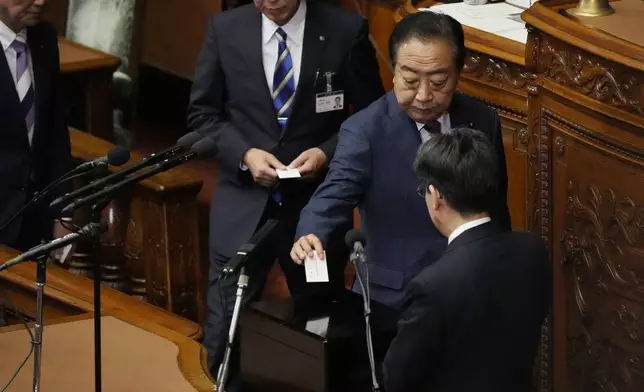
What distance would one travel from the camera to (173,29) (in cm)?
766

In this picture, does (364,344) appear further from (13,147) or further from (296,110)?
(13,147)

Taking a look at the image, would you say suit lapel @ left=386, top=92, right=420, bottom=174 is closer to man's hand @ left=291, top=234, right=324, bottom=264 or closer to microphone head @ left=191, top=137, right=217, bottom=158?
man's hand @ left=291, top=234, right=324, bottom=264

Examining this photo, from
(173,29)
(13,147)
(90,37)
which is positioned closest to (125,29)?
(90,37)

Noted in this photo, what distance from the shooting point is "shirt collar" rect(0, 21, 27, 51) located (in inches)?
165

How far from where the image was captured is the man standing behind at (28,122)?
4203 mm

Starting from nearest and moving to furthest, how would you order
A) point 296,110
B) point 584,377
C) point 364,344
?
point 364,344 → point 584,377 → point 296,110

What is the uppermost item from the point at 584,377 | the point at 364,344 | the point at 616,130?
the point at 616,130

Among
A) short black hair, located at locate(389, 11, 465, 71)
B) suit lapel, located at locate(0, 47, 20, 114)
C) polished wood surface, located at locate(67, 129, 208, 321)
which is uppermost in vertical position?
short black hair, located at locate(389, 11, 465, 71)

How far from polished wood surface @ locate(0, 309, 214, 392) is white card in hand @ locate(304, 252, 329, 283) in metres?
0.37

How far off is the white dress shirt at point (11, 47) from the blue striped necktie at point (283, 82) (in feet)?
2.78

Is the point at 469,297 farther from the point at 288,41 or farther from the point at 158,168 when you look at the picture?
the point at 288,41

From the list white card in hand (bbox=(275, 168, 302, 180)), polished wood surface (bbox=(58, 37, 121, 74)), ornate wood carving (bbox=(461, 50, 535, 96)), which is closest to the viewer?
white card in hand (bbox=(275, 168, 302, 180))

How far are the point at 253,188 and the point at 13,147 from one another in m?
0.84

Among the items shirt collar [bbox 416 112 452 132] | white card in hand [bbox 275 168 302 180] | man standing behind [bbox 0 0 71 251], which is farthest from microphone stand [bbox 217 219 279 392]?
man standing behind [bbox 0 0 71 251]
